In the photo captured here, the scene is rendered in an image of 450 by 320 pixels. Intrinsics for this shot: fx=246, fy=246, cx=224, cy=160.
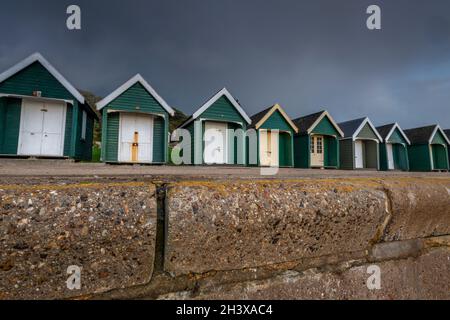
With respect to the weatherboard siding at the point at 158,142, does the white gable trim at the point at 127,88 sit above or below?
above

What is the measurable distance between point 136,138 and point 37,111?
348 cm

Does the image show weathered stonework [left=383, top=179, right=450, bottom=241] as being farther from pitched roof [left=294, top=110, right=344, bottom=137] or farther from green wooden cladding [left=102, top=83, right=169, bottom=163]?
pitched roof [left=294, top=110, right=344, bottom=137]

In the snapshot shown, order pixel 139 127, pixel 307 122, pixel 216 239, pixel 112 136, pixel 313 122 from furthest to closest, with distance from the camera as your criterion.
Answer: pixel 307 122, pixel 313 122, pixel 139 127, pixel 112 136, pixel 216 239

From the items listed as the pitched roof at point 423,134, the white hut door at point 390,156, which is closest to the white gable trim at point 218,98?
the white hut door at point 390,156

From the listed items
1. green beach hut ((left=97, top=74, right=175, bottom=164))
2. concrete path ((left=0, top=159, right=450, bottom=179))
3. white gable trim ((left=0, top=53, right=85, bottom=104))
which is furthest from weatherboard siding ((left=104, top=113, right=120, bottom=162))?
concrete path ((left=0, top=159, right=450, bottom=179))

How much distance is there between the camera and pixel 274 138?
40.2ft

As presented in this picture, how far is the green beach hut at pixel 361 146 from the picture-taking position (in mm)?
14359

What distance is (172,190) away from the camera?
0.89m

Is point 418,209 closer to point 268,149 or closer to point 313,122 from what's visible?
point 268,149

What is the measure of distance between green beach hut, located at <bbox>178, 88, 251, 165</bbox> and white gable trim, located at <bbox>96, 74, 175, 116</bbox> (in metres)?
1.29

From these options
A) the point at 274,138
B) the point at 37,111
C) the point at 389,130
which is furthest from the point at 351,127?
the point at 37,111

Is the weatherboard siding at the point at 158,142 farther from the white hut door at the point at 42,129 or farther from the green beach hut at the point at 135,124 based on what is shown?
the white hut door at the point at 42,129

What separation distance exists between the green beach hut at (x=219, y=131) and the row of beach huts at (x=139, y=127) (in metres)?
0.04
